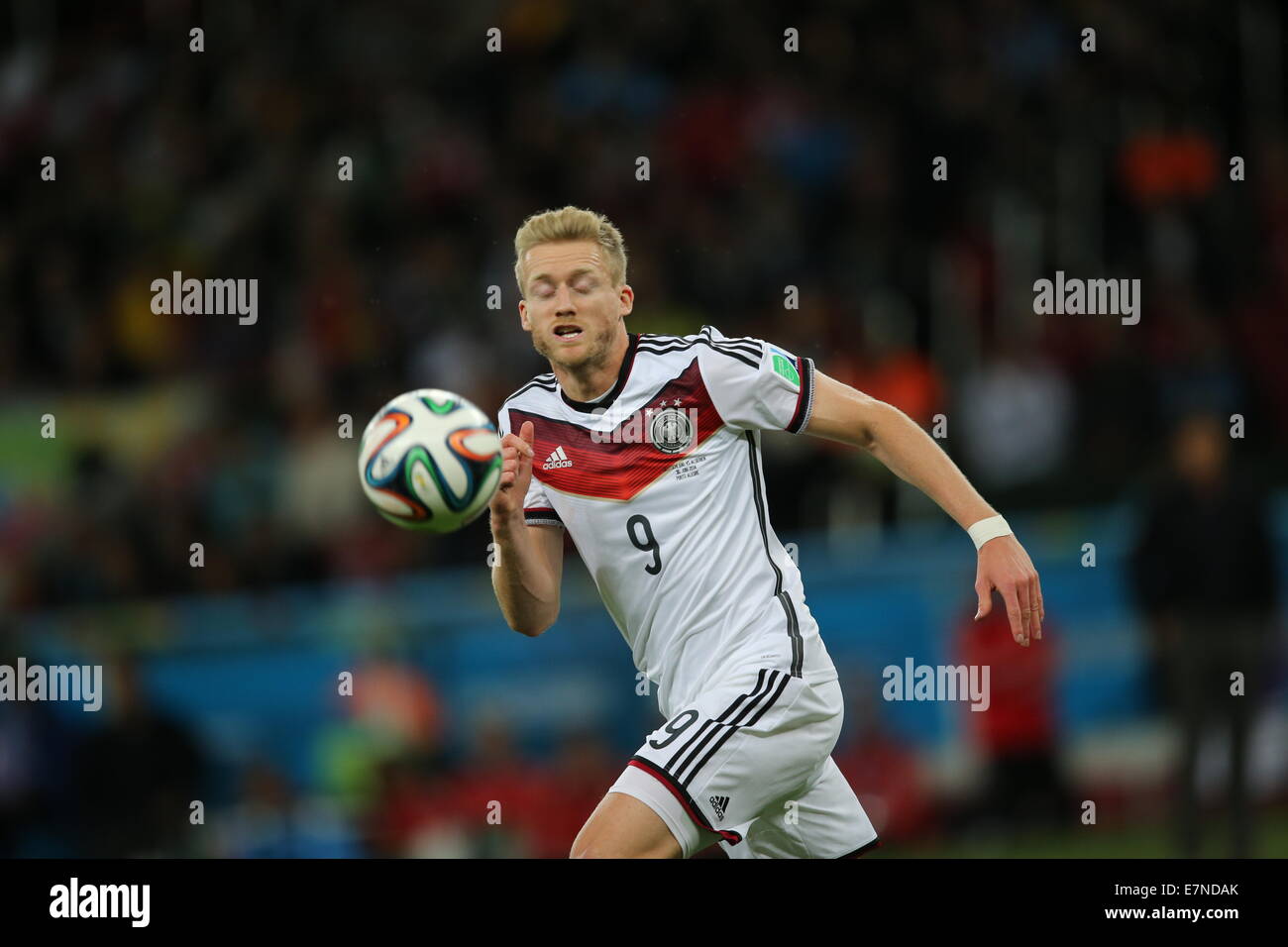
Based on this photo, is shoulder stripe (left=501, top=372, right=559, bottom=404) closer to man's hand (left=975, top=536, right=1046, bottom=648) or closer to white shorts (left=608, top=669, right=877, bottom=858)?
white shorts (left=608, top=669, right=877, bottom=858)

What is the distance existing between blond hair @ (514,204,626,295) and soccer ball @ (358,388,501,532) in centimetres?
55

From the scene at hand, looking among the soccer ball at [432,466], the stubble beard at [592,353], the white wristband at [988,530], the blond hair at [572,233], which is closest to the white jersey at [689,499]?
the stubble beard at [592,353]

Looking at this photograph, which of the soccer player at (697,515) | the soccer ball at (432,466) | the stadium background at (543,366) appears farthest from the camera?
the stadium background at (543,366)

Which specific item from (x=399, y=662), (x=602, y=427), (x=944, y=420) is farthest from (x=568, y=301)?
(x=944, y=420)

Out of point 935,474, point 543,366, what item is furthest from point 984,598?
point 543,366

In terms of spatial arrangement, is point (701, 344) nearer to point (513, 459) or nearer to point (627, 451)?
point (627, 451)

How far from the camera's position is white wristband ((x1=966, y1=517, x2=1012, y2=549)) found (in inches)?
224

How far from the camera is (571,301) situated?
19.6 ft

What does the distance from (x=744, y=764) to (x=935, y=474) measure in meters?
1.04

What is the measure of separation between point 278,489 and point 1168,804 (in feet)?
18.5

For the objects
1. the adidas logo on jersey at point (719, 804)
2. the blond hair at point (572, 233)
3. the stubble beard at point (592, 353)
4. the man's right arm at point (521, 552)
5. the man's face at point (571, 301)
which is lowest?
the adidas logo on jersey at point (719, 804)

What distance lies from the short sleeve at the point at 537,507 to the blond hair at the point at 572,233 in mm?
462

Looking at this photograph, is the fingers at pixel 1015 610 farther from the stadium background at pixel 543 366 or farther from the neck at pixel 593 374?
the stadium background at pixel 543 366

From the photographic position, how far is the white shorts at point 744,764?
5676 mm
